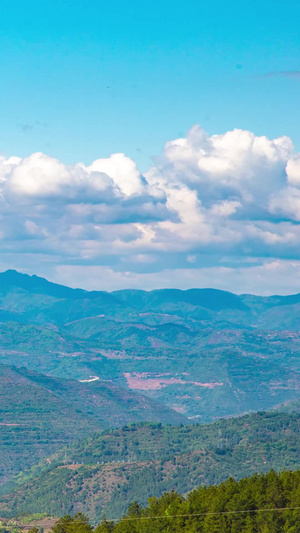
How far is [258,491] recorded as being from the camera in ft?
513

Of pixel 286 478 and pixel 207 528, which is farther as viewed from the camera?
pixel 286 478

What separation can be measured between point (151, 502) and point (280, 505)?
34.1m

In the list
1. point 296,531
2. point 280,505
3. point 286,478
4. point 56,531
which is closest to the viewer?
point 296,531

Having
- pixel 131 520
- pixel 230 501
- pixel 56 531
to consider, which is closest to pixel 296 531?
pixel 230 501

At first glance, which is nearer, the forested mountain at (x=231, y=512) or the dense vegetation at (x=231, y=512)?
the dense vegetation at (x=231, y=512)

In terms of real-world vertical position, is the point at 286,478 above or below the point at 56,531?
above

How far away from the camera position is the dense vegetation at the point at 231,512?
145388 millimetres

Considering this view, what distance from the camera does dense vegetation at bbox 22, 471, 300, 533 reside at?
14539cm

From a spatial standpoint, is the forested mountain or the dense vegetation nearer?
the dense vegetation

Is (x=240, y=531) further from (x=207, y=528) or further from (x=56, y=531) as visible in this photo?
(x=56, y=531)

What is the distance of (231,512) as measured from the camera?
148625 millimetres

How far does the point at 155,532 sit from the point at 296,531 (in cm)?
2702

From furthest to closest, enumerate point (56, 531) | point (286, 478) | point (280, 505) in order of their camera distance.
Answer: point (56, 531)
point (286, 478)
point (280, 505)

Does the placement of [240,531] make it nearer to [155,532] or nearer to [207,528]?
[207,528]
